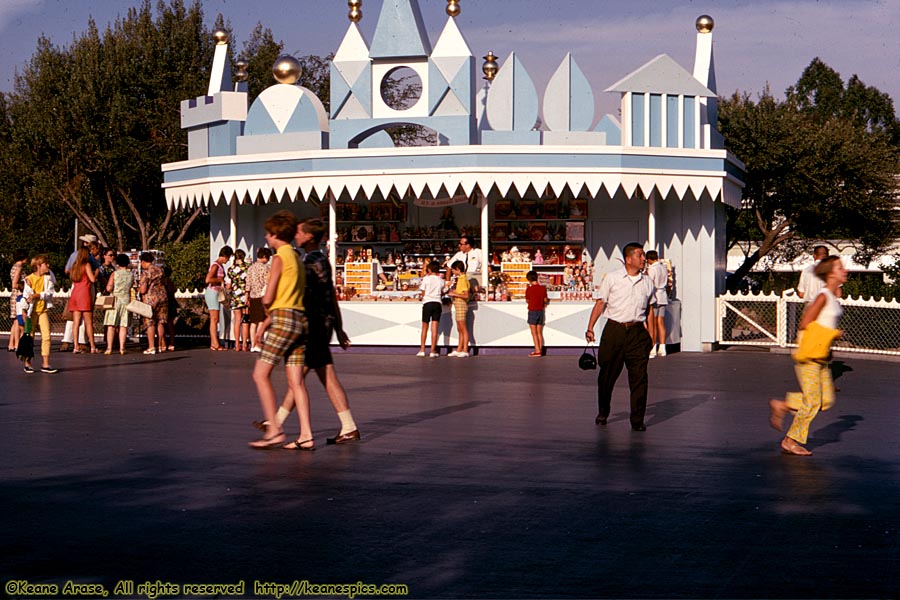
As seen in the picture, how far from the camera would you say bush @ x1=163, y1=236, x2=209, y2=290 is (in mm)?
35531

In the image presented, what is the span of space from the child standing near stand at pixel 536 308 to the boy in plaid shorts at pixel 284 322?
1061 cm

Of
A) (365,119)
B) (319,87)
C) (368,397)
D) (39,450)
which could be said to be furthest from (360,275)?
(319,87)

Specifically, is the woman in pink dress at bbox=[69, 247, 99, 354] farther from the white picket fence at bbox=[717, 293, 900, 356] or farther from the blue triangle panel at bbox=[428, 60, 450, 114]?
the white picket fence at bbox=[717, 293, 900, 356]

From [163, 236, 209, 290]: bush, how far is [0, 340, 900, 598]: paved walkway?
70.5ft

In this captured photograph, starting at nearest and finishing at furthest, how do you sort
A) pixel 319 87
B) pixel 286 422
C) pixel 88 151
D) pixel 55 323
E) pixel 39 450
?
pixel 39 450
pixel 286 422
pixel 55 323
pixel 88 151
pixel 319 87

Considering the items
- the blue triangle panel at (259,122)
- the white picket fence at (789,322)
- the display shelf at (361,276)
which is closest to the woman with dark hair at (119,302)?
the blue triangle panel at (259,122)

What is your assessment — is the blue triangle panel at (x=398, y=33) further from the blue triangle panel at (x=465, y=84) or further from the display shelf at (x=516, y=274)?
the display shelf at (x=516, y=274)

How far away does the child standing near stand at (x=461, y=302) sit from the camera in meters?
20.3

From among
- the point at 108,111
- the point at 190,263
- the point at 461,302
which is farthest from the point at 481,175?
the point at 108,111

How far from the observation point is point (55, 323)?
31.0 metres

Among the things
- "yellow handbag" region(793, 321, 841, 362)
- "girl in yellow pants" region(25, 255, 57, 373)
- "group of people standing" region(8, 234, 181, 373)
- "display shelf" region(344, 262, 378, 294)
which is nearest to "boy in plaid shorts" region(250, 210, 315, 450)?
"yellow handbag" region(793, 321, 841, 362)

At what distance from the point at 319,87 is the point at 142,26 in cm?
860

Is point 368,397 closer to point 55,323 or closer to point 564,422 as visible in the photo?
point 564,422

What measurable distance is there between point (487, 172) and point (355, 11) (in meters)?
4.67
